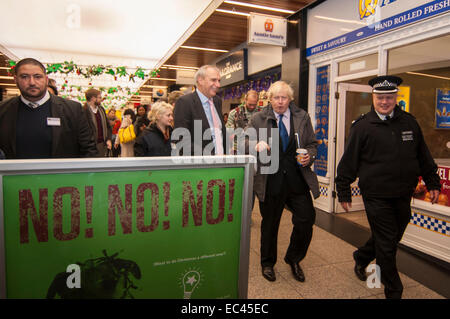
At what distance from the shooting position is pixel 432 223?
3.43 metres

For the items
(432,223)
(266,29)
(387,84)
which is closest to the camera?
(387,84)

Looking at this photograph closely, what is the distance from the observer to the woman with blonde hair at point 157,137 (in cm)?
307

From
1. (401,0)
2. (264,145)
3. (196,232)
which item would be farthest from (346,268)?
(401,0)

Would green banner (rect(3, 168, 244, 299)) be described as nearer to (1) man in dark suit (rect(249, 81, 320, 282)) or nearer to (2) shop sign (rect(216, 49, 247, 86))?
(1) man in dark suit (rect(249, 81, 320, 282))

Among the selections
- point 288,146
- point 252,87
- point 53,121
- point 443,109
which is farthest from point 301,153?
point 252,87

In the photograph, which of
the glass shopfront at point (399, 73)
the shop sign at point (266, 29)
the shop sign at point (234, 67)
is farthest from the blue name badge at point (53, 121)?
the shop sign at point (234, 67)

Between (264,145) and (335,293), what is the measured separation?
1370 mm

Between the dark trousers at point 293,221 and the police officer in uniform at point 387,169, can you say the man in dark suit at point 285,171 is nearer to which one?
the dark trousers at point 293,221

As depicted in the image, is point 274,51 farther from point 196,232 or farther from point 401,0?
point 196,232

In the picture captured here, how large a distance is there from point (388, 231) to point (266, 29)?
14.1 feet

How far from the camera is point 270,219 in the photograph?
9.02 ft

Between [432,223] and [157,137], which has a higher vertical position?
[157,137]

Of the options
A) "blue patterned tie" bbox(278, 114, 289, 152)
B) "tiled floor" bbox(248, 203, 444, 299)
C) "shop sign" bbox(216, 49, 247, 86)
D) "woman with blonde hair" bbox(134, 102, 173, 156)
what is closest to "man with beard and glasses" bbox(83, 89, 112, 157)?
"woman with blonde hair" bbox(134, 102, 173, 156)

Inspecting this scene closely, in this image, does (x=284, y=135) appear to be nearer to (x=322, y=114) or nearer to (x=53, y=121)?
(x=53, y=121)
